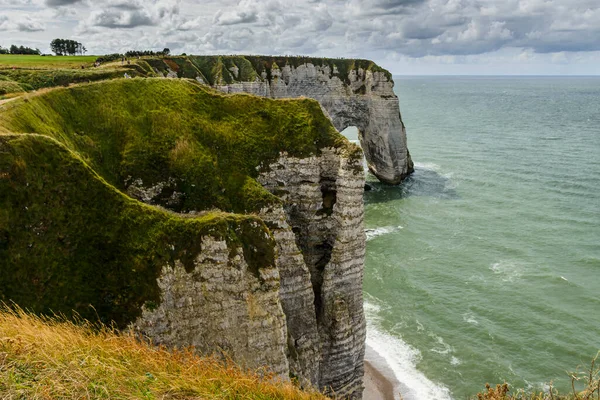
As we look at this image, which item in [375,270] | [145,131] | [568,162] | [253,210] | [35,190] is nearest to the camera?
[35,190]

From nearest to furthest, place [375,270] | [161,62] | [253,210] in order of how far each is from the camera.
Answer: [253,210], [375,270], [161,62]

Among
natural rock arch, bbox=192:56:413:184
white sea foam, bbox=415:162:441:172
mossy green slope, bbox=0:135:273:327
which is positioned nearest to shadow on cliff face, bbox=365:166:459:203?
white sea foam, bbox=415:162:441:172

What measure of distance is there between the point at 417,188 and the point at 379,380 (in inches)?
2142

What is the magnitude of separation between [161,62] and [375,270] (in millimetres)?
53432

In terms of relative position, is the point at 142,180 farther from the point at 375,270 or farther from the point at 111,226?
the point at 375,270

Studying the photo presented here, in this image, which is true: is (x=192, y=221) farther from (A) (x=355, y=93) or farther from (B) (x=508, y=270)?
(A) (x=355, y=93)

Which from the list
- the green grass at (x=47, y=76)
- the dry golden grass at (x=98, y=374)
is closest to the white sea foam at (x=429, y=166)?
the green grass at (x=47, y=76)

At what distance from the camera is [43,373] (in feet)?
27.7

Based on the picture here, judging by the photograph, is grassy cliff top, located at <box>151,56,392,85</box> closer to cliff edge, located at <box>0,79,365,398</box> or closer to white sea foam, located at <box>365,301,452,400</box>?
cliff edge, located at <box>0,79,365,398</box>

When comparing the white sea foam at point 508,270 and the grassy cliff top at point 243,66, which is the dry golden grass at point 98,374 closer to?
the white sea foam at point 508,270

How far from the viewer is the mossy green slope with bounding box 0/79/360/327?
757 inches

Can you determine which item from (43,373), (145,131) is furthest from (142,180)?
(43,373)

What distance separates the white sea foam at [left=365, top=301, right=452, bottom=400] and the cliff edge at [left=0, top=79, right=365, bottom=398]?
8249 millimetres

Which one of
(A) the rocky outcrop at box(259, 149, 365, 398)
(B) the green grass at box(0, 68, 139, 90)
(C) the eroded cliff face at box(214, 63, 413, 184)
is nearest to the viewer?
(A) the rocky outcrop at box(259, 149, 365, 398)
